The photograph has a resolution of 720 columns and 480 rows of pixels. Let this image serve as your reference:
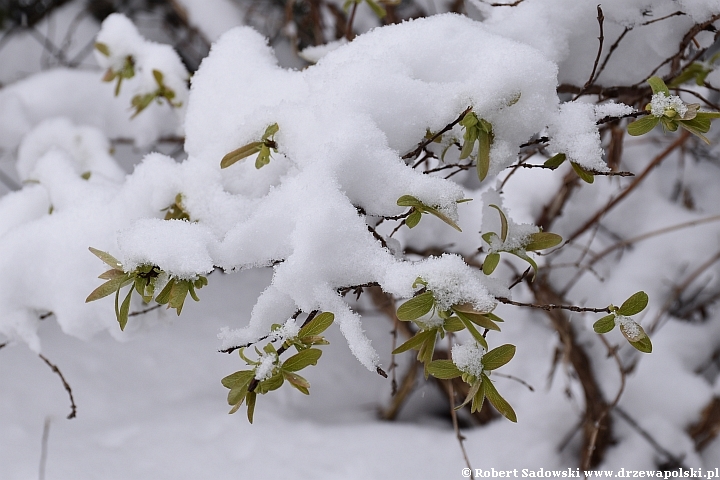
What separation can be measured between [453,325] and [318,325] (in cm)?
13

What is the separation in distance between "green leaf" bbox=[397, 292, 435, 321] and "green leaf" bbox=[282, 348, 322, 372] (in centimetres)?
9

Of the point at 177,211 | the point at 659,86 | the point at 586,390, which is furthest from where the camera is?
the point at 586,390

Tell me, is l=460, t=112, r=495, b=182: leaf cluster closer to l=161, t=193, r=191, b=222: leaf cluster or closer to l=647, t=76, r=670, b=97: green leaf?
l=647, t=76, r=670, b=97: green leaf

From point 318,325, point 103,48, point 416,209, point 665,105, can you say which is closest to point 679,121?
point 665,105

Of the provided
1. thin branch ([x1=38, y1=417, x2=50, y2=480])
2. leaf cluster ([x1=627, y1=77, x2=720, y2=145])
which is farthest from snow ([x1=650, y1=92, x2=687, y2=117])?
thin branch ([x1=38, y1=417, x2=50, y2=480])

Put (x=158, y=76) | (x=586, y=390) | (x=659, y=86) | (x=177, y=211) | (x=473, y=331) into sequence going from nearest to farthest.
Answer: (x=473, y=331)
(x=659, y=86)
(x=177, y=211)
(x=158, y=76)
(x=586, y=390)

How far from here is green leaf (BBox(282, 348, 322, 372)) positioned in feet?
1.69

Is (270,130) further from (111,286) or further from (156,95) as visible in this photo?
(156,95)

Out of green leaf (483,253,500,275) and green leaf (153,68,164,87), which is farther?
green leaf (153,68,164,87)

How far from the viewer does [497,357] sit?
1.70ft

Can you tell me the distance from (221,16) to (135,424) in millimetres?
1131

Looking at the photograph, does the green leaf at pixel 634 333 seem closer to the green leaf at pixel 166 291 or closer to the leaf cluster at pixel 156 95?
the green leaf at pixel 166 291

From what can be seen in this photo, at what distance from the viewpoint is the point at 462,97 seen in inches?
23.9

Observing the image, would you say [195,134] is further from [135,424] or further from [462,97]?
[135,424]
